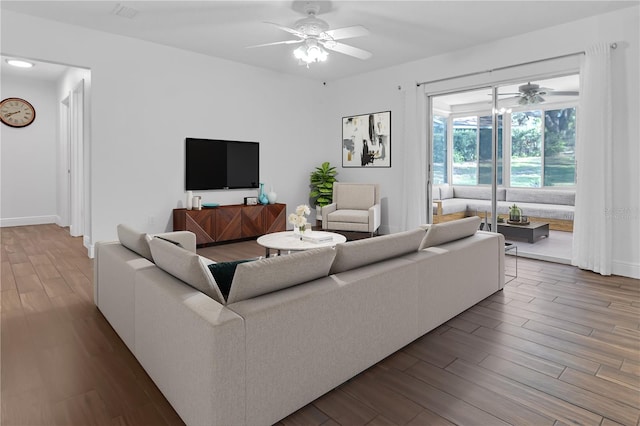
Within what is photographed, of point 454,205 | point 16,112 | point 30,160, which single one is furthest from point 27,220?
point 454,205

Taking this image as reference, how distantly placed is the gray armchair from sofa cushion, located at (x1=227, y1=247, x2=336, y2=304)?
390 cm

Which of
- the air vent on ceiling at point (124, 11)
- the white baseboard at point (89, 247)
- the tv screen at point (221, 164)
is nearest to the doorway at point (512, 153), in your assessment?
the tv screen at point (221, 164)

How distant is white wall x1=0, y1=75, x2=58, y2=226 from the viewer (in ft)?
23.7

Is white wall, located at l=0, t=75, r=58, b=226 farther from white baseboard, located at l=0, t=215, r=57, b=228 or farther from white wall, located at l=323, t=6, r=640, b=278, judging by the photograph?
white wall, located at l=323, t=6, r=640, b=278

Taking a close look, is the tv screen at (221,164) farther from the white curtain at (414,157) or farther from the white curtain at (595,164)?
the white curtain at (595,164)

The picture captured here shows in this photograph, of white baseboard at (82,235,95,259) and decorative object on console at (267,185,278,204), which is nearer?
white baseboard at (82,235,95,259)

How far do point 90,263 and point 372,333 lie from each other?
3.79m

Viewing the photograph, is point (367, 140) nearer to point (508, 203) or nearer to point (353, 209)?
point (353, 209)

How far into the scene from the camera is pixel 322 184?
7.25 metres

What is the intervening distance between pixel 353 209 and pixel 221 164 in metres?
2.25

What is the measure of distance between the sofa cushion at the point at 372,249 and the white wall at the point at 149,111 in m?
3.95

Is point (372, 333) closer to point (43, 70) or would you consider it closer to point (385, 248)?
point (385, 248)

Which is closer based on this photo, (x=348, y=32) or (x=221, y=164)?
(x=348, y=32)

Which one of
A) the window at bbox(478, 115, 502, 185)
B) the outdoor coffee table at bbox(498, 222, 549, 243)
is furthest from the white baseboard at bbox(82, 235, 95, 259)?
the outdoor coffee table at bbox(498, 222, 549, 243)
